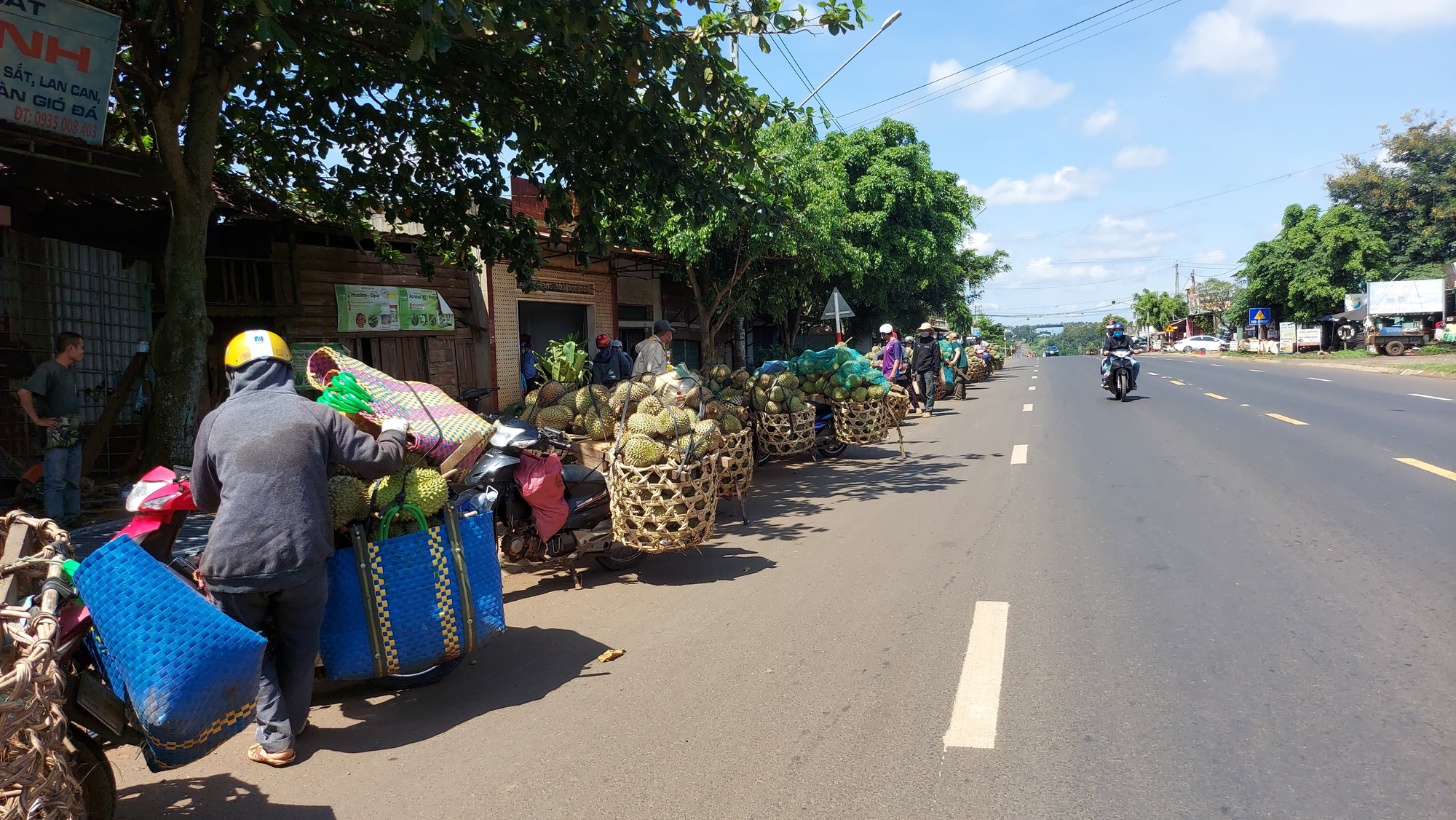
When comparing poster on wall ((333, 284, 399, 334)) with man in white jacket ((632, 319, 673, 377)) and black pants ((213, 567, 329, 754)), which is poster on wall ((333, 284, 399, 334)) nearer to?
man in white jacket ((632, 319, 673, 377))

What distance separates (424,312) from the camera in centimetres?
1321

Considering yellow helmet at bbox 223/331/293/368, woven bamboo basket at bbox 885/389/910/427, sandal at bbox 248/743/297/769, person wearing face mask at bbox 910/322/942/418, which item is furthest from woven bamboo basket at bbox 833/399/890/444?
sandal at bbox 248/743/297/769

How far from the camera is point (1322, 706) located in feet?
11.2

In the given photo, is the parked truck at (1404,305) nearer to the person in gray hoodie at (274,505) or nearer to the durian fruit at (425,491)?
the durian fruit at (425,491)

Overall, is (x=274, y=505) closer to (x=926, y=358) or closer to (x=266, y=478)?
(x=266, y=478)

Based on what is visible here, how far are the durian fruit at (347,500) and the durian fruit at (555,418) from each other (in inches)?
117

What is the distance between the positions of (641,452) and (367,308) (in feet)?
27.0

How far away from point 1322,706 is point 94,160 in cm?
1124

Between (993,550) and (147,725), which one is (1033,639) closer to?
(993,550)

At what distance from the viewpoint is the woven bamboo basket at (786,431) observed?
936 cm

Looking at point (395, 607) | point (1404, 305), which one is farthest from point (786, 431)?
point (1404, 305)

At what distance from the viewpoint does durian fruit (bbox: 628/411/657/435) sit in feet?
18.7

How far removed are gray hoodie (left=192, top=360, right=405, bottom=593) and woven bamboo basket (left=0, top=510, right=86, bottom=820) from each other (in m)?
0.76

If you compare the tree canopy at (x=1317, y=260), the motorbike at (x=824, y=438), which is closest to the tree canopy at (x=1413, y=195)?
the tree canopy at (x=1317, y=260)
